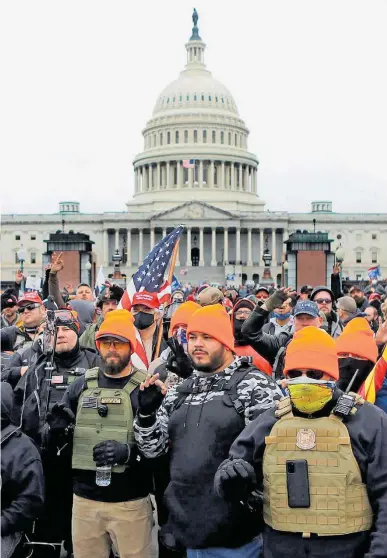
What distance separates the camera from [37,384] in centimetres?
665

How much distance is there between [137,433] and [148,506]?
0.83m

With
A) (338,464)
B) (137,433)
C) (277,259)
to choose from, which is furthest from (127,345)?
(277,259)

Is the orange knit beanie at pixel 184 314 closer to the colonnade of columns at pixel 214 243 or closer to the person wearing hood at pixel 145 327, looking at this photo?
the person wearing hood at pixel 145 327

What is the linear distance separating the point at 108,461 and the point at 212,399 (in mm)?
874

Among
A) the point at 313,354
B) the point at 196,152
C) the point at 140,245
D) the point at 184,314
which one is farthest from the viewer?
the point at 196,152

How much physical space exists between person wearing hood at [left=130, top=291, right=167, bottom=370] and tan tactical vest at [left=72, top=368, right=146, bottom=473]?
6.46 feet

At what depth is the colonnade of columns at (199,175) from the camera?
113 m

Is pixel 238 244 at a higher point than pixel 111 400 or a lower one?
higher

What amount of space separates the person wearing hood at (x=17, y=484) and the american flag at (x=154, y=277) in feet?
14.3

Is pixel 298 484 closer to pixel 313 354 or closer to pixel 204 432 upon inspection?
pixel 313 354

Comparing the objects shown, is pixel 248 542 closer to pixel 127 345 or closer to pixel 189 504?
pixel 189 504

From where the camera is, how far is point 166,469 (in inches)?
224

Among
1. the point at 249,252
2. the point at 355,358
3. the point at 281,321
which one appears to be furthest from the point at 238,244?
the point at 355,358

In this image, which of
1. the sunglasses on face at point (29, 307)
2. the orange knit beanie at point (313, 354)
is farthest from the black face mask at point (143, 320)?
the orange knit beanie at point (313, 354)
